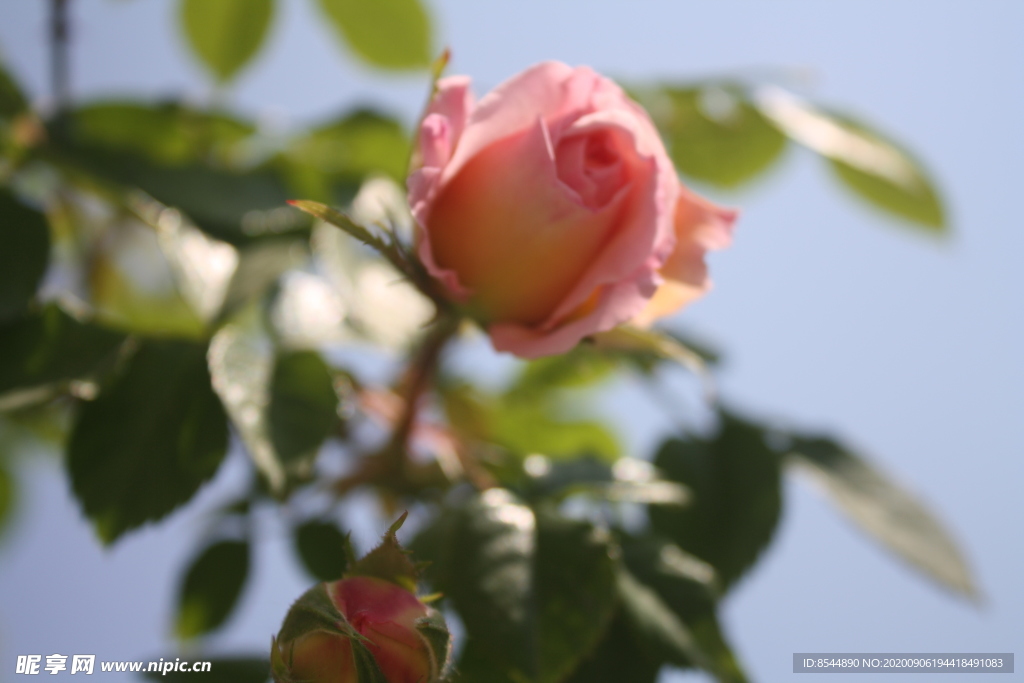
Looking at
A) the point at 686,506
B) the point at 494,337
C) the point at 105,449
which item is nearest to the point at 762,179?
the point at 686,506

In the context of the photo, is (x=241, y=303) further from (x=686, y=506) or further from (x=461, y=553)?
(x=686, y=506)

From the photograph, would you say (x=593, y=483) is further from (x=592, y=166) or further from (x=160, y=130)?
(x=160, y=130)

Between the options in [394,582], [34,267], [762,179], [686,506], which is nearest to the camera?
[394,582]

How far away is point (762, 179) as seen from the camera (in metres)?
0.70

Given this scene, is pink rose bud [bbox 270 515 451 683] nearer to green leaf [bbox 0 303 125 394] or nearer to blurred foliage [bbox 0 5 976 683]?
blurred foliage [bbox 0 5 976 683]

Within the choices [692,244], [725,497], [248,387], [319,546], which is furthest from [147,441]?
[725,497]

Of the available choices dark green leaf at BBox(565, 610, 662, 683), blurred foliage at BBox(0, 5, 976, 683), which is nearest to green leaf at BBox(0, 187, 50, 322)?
blurred foliage at BBox(0, 5, 976, 683)

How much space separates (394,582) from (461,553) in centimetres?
9

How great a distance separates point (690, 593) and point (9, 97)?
0.52 meters

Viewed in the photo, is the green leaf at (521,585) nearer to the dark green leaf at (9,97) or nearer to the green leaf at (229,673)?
the green leaf at (229,673)

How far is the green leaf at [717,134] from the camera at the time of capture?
0.62m

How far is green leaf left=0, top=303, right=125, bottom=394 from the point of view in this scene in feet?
1.15

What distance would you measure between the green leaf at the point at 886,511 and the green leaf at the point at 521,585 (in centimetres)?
24

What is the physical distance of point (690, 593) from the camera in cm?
38
